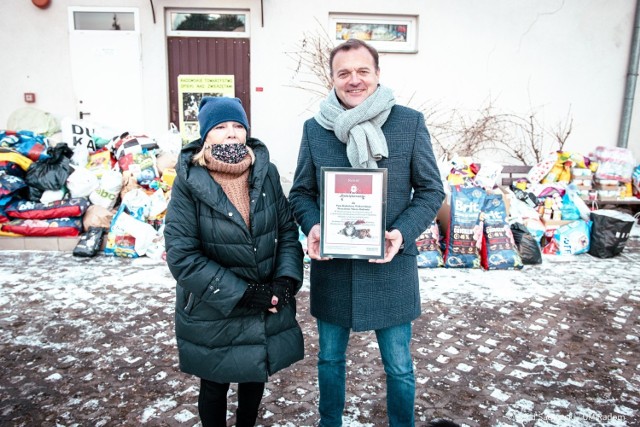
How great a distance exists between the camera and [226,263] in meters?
2.10

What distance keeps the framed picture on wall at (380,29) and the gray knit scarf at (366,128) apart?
5715mm

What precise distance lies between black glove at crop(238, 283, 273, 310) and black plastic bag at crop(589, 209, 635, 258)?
5251 mm

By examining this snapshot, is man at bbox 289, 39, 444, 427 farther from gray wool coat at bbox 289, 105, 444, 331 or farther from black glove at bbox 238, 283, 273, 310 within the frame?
black glove at bbox 238, 283, 273, 310

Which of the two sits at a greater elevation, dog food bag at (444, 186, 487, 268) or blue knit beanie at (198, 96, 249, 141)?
blue knit beanie at (198, 96, 249, 141)

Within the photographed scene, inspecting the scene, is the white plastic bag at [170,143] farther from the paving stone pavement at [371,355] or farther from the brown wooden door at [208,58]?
the paving stone pavement at [371,355]

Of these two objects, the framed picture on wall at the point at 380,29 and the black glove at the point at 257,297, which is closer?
the black glove at the point at 257,297

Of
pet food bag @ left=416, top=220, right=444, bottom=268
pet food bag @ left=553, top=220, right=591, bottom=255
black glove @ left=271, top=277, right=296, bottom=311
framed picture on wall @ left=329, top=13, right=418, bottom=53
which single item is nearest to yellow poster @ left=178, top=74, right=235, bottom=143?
framed picture on wall @ left=329, top=13, right=418, bottom=53

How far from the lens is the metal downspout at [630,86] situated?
757 centimetres

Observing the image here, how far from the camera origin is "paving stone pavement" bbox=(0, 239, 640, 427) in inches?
108

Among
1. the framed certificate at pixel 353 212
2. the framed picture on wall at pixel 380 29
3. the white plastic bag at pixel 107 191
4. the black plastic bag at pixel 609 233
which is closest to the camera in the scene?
the framed certificate at pixel 353 212

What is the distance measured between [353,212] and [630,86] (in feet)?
25.1

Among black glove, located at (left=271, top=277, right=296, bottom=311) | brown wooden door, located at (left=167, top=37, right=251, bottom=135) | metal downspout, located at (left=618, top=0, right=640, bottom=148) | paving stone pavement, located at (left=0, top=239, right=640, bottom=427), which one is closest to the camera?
black glove, located at (left=271, top=277, right=296, bottom=311)

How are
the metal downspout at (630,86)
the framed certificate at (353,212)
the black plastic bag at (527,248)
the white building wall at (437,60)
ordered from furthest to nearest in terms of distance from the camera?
the metal downspout at (630,86) → the white building wall at (437,60) → the black plastic bag at (527,248) → the framed certificate at (353,212)

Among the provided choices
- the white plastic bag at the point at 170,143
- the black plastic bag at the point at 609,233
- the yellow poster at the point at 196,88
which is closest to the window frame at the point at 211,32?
the yellow poster at the point at 196,88
